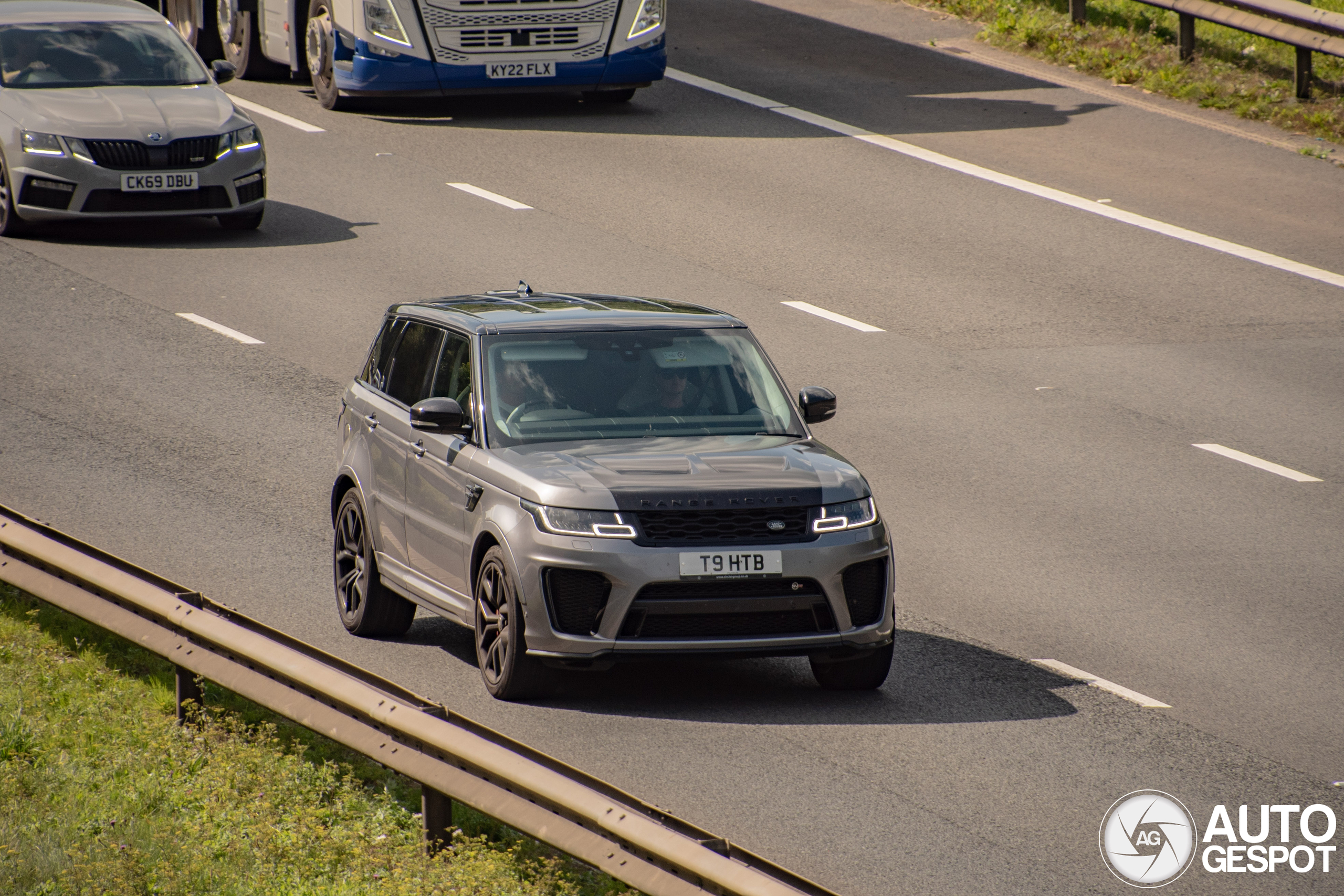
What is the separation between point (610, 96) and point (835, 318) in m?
8.82

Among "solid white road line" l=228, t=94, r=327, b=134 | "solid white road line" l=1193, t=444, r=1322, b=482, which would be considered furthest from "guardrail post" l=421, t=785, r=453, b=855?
"solid white road line" l=228, t=94, r=327, b=134

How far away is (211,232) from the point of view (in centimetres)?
1909

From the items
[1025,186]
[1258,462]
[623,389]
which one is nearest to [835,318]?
[1258,462]

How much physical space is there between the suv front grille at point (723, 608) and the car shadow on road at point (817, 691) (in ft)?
0.61

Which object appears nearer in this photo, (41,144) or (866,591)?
(866,591)

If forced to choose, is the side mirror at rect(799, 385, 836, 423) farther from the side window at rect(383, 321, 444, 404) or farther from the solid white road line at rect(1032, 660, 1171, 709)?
the side window at rect(383, 321, 444, 404)

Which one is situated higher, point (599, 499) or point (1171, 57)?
point (1171, 57)

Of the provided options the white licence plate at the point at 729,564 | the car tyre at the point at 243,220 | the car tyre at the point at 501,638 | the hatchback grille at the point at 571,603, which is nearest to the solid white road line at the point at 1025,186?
the car tyre at the point at 243,220

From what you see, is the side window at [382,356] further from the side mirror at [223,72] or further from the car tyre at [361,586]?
the side mirror at [223,72]

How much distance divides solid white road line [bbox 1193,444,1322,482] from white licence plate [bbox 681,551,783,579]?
560 centimetres

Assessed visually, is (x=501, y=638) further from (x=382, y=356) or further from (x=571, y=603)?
(x=382, y=356)

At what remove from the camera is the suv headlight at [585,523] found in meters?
7.93

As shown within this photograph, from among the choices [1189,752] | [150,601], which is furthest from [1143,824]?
[150,601]

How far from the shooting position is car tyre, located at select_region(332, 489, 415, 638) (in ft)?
31.7
